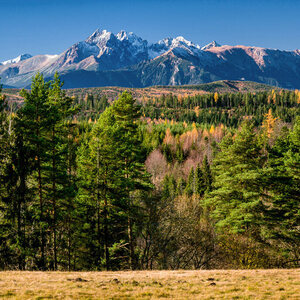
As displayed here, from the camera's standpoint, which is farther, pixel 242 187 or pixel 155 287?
pixel 242 187

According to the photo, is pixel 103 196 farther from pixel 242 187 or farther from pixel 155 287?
pixel 242 187

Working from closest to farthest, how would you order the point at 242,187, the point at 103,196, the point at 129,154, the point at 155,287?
the point at 155,287, the point at 103,196, the point at 129,154, the point at 242,187

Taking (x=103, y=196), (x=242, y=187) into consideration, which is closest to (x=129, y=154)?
(x=103, y=196)

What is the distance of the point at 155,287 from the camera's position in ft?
37.5

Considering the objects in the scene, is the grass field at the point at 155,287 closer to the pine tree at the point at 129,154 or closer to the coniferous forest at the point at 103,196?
the coniferous forest at the point at 103,196

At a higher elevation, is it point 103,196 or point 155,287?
point 103,196

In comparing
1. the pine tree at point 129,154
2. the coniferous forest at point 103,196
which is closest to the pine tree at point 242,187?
the coniferous forest at point 103,196

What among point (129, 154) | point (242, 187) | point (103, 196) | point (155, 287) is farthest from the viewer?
point (242, 187)

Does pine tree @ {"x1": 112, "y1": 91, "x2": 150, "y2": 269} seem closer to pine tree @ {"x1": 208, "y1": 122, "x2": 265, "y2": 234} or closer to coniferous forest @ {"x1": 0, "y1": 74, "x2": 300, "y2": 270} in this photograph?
coniferous forest @ {"x1": 0, "y1": 74, "x2": 300, "y2": 270}

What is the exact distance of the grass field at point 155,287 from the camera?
33.1 ft

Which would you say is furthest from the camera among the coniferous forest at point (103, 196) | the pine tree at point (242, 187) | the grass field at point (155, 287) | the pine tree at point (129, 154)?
the pine tree at point (242, 187)

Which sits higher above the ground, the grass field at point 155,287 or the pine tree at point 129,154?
the pine tree at point 129,154

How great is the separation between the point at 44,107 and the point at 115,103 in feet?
19.5

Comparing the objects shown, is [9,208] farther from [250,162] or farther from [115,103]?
[250,162]
